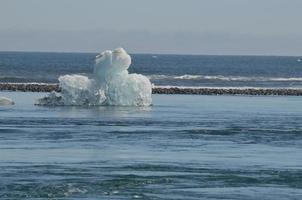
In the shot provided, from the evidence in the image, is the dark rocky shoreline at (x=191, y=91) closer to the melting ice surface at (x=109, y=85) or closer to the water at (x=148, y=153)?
the melting ice surface at (x=109, y=85)

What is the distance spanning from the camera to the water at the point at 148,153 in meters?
28.7

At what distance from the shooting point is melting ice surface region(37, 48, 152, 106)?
59781mm

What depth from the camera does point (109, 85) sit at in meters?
60.6

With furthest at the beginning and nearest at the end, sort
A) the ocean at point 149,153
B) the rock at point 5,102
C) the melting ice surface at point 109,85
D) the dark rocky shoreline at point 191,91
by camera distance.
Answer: the dark rocky shoreline at point 191,91 < the rock at point 5,102 < the melting ice surface at point 109,85 < the ocean at point 149,153

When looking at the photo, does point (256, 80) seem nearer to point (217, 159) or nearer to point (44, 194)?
point (217, 159)

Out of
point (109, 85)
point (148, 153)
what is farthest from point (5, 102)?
point (148, 153)

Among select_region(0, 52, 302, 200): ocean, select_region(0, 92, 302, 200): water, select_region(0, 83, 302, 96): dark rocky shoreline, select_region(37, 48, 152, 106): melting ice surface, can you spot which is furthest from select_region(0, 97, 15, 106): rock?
select_region(0, 83, 302, 96): dark rocky shoreline

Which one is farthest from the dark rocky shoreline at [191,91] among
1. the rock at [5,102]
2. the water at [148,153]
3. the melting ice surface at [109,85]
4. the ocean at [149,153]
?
the water at [148,153]

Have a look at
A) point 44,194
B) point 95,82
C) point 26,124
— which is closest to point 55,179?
point 44,194

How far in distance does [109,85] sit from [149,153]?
23.8 meters

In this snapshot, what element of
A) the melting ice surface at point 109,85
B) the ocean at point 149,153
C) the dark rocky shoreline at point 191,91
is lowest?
the dark rocky shoreline at point 191,91

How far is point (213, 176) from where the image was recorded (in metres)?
31.2

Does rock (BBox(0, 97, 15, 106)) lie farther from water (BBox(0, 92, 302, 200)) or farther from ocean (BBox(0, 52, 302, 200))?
water (BBox(0, 92, 302, 200))

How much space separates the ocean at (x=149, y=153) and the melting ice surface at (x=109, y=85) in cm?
66
